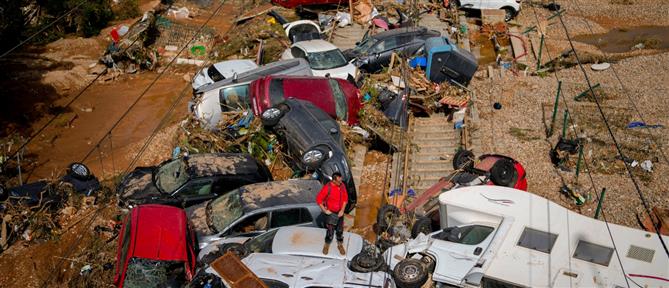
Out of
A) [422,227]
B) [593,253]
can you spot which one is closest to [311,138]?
[422,227]

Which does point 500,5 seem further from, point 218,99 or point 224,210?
point 224,210

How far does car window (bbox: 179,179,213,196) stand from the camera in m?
12.0

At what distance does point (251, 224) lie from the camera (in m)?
10.8

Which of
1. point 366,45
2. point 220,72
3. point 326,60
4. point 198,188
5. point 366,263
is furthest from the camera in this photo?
point 366,45

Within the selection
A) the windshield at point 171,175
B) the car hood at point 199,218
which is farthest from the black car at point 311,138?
the car hood at point 199,218

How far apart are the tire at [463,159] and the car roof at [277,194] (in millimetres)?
3372

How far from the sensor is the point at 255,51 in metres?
20.2

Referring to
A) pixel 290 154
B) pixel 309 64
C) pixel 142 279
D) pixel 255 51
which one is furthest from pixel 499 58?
pixel 142 279

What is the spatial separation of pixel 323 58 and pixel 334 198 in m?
8.27

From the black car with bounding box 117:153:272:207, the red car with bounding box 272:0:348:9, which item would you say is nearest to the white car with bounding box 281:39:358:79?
the black car with bounding box 117:153:272:207

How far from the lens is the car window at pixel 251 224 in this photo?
34.9 feet

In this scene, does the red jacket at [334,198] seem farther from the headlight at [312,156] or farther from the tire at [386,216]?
the headlight at [312,156]

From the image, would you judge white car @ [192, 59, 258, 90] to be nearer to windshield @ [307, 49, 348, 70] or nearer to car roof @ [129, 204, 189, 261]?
windshield @ [307, 49, 348, 70]

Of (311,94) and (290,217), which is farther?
(311,94)
